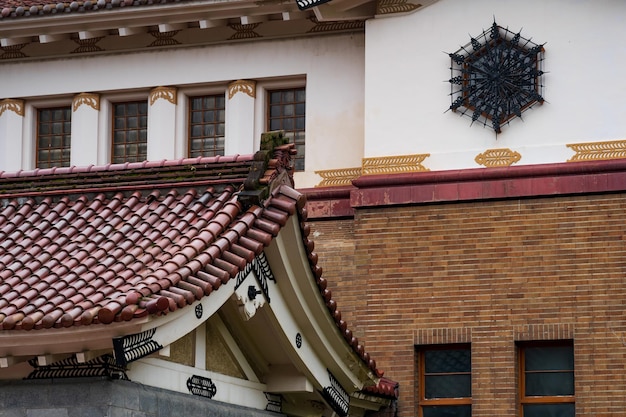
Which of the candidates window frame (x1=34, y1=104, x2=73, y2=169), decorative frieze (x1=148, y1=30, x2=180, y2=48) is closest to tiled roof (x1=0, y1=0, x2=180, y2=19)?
decorative frieze (x1=148, y1=30, x2=180, y2=48)

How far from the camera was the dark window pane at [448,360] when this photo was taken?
63.9 ft

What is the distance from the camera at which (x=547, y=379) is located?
62.5ft

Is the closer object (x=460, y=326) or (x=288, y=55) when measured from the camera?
(x=460, y=326)

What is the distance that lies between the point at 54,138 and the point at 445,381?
7.52 meters

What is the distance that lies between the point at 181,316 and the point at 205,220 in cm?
142

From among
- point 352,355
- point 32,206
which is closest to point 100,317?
point 32,206

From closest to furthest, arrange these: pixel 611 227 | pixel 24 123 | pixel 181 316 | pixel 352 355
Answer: pixel 181 316 → pixel 352 355 → pixel 611 227 → pixel 24 123

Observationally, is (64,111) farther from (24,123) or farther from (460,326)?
(460,326)

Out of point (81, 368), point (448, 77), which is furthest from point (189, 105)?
point (81, 368)

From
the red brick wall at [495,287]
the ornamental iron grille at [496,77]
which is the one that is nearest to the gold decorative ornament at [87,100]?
A: the red brick wall at [495,287]

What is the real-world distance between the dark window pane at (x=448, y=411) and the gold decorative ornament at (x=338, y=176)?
11.6 ft

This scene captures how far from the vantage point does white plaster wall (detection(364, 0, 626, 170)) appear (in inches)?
768

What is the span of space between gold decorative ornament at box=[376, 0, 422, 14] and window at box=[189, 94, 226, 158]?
2981 mm

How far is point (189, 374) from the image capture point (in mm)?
13305
